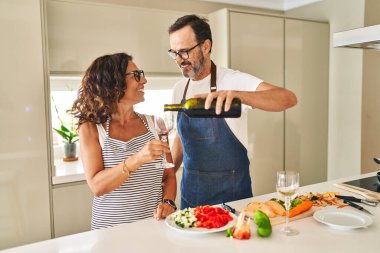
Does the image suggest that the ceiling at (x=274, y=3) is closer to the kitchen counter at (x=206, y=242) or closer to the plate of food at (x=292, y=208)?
the plate of food at (x=292, y=208)

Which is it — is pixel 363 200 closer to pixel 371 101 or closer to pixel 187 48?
pixel 187 48

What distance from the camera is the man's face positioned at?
71.9 inches

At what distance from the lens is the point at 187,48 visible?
6.00 ft

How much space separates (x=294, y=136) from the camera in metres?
3.81

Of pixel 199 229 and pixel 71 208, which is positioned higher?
pixel 199 229

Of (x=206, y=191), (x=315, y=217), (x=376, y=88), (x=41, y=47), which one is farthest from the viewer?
(x=376, y=88)

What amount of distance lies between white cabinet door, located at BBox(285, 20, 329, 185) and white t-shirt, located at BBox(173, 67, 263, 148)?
1937mm

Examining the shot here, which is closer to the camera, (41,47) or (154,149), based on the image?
(154,149)

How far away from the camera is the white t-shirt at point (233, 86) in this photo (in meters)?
1.78

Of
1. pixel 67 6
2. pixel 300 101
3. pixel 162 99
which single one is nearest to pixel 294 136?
pixel 300 101

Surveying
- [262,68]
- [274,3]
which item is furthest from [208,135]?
[274,3]

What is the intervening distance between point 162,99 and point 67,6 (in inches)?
54.1

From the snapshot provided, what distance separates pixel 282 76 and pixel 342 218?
243 cm

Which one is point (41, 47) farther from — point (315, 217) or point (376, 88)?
point (376, 88)
